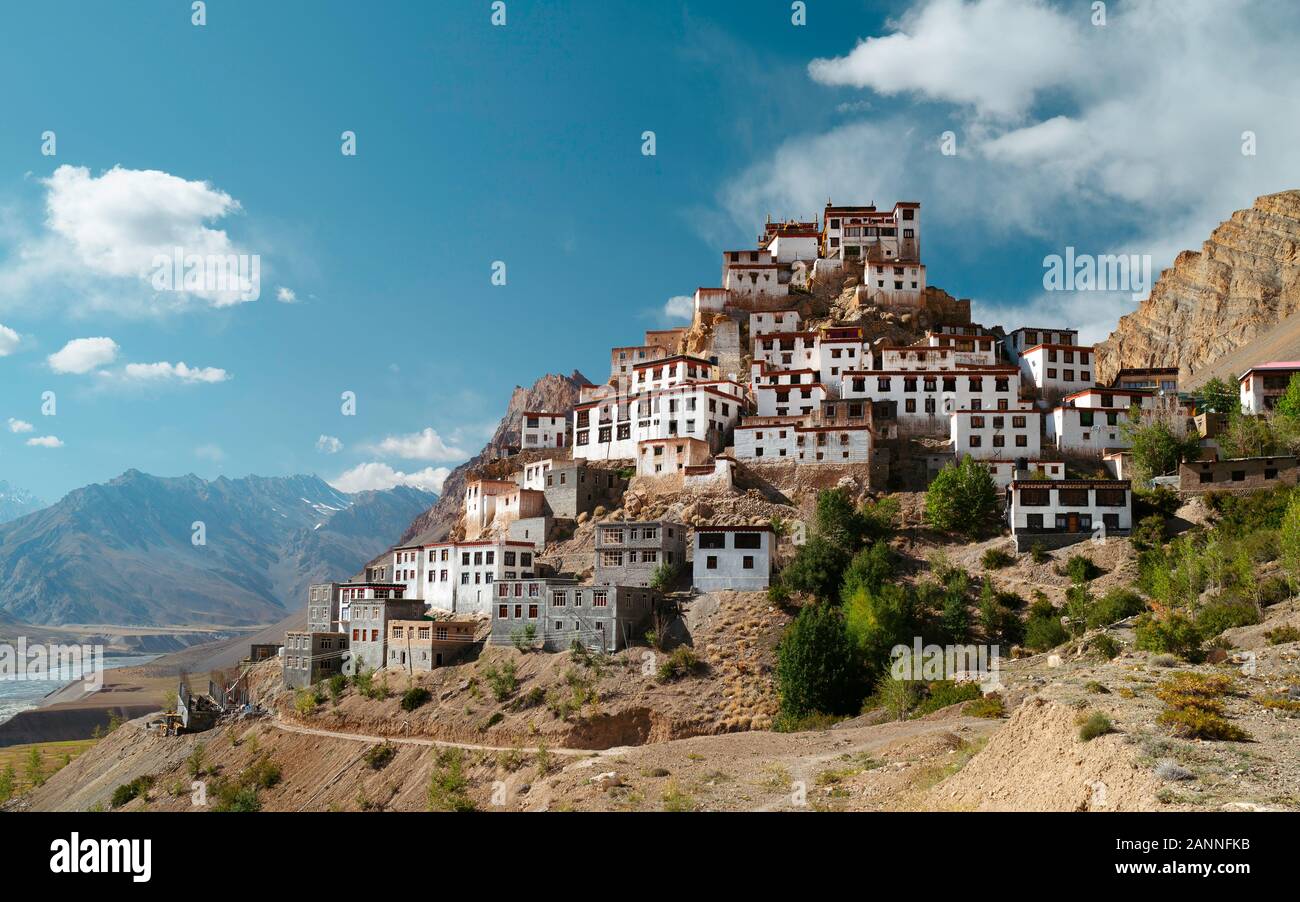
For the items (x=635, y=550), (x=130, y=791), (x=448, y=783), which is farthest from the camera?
(x=130, y=791)

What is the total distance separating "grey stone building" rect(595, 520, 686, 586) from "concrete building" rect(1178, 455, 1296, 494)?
25570 millimetres

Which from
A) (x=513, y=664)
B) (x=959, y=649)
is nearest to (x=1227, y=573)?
(x=959, y=649)

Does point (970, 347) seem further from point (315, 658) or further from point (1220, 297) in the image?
point (1220, 297)

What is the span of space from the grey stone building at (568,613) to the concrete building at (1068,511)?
1848cm

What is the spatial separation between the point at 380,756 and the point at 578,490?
2061 cm

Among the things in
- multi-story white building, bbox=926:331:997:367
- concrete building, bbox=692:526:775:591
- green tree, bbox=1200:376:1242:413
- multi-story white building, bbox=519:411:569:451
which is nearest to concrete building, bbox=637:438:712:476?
concrete building, bbox=692:526:775:591

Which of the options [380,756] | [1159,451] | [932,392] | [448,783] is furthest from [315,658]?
[1159,451]

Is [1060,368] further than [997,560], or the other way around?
[1060,368]

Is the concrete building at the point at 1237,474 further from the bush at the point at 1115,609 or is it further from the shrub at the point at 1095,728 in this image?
the shrub at the point at 1095,728

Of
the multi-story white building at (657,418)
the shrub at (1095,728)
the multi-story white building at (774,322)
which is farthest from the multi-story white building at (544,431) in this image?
the shrub at (1095,728)

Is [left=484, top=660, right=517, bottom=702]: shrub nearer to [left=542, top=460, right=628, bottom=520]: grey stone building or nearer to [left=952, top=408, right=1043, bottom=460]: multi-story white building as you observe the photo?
[left=542, top=460, right=628, bottom=520]: grey stone building

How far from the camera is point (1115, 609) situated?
137ft

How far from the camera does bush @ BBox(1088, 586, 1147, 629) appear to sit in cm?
4153
